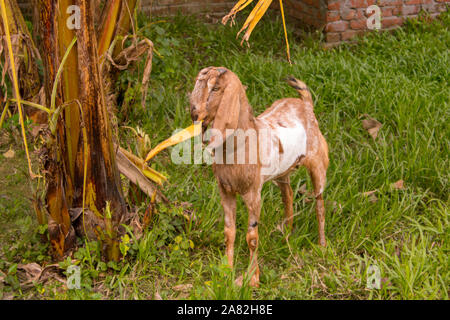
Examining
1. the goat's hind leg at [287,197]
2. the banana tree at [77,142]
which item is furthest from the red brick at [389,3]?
the banana tree at [77,142]

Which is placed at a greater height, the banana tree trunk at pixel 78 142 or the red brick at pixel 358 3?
the red brick at pixel 358 3

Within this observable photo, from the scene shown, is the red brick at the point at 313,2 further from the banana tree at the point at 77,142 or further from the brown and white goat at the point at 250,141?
the banana tree at the point at 77,142

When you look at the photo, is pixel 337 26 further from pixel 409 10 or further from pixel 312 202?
pixel 312 202

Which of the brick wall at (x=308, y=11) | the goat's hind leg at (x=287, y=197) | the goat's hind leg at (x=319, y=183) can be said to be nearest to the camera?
the goat's hind leg at (x=319, y=183)

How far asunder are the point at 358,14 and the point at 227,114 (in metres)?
3.74

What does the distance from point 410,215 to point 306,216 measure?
2.05 feet

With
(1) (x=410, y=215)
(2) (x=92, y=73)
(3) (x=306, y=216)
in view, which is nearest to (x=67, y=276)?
(2) (x=92, y=73)

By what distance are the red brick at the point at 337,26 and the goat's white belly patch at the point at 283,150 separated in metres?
3.00

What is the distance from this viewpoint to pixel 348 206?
326 centimetres

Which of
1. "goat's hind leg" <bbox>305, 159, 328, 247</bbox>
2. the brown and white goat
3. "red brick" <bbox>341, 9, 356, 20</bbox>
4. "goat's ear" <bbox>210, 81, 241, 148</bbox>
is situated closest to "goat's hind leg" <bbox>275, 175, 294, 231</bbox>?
the brown and white goat

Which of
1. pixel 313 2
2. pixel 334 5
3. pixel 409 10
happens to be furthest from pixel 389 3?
pixel 313 2

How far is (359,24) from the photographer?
5496mm

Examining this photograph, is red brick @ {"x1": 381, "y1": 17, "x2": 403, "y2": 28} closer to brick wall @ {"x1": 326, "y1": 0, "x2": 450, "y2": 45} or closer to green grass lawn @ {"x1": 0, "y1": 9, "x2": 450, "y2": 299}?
brick wall @ {"x1": 326, "y1": 0, "x2": 450, "y2": 45}

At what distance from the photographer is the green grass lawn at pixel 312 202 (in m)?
2.65
